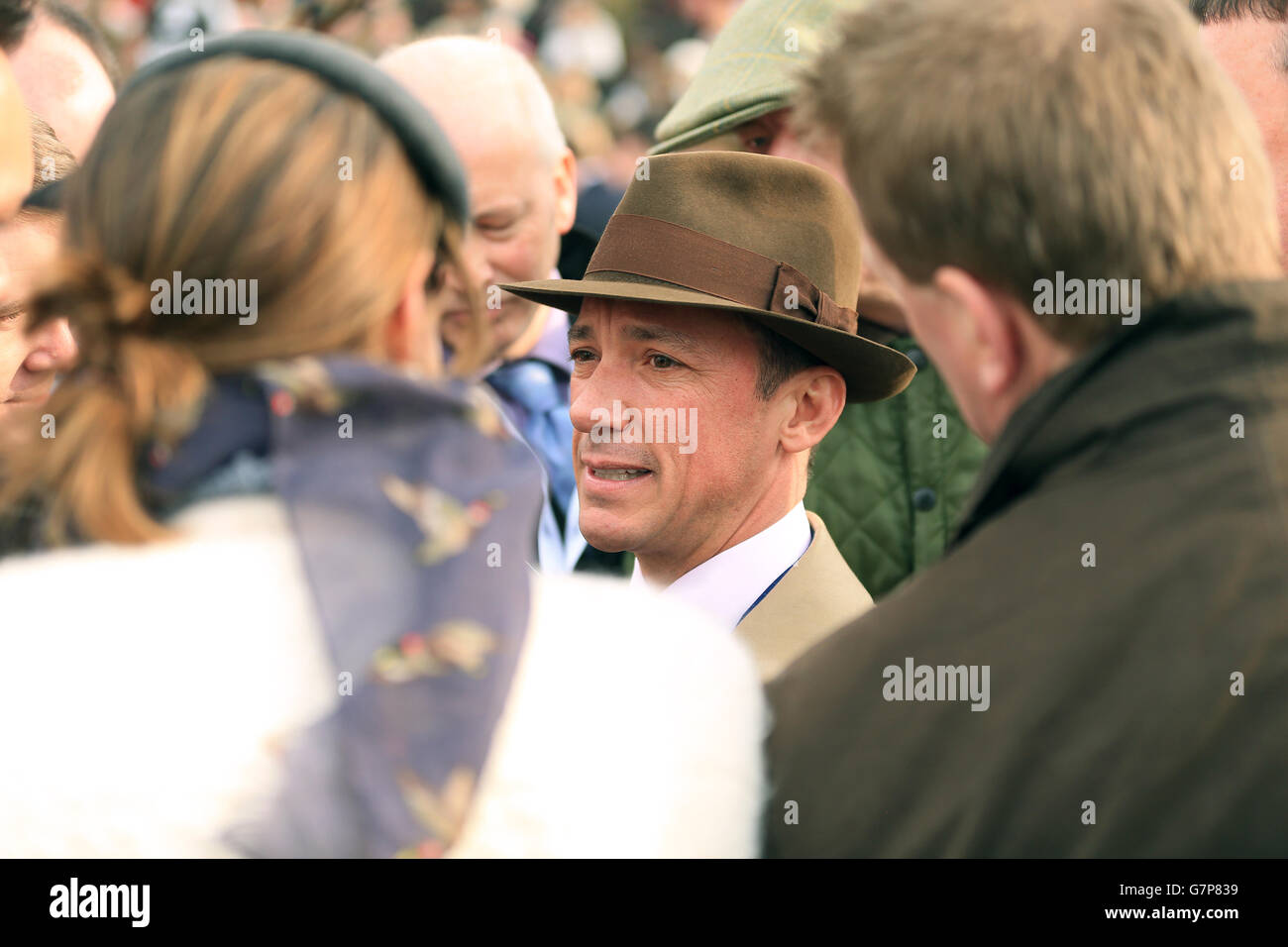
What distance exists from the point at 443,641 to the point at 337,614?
0.37 ft

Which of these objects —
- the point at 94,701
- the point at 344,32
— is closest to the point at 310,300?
the point at 94,701

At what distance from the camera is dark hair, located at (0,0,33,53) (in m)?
3.90

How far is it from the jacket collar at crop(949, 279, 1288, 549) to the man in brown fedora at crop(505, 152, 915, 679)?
1216 mm

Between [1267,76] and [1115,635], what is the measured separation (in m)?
2.26

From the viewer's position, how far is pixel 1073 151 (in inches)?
58.1

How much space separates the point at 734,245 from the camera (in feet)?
9.07

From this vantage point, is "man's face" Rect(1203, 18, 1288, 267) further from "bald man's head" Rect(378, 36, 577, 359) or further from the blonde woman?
the blonde woman

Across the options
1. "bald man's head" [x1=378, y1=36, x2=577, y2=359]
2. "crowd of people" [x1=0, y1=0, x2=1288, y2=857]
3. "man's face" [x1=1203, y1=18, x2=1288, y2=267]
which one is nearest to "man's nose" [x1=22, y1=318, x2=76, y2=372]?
"bald man's head" [x1=378, y1=36, x2=577, y2=359]

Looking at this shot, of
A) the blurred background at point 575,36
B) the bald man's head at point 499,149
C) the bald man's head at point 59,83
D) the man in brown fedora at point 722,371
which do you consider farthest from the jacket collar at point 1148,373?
the blurred background at point 575,36

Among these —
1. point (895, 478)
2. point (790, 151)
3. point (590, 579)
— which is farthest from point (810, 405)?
point (590, 579)

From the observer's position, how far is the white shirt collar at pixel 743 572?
9.37 feet

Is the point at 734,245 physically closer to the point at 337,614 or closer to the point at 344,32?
the point at 337,614

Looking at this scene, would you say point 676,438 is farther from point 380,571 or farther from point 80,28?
point 80,28

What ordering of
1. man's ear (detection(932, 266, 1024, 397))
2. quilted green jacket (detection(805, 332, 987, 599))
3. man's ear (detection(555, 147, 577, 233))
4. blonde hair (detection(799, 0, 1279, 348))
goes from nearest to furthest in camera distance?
blonde hair (detection(799, 0, 1279, 348)) < man's ear (detection(932, 266, 1024, 397)) < quilted green jacket (detection(805, 332, 987, 599)) < man's ear (detection(555, 147, 577, 233))
